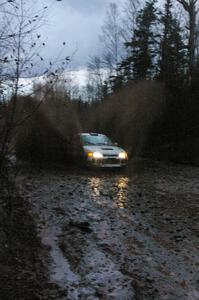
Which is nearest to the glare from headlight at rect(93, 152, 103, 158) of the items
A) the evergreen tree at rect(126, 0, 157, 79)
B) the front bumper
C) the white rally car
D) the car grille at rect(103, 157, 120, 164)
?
the white rally car

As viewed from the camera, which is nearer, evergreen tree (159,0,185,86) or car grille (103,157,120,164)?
car grille (103,157,120,164)

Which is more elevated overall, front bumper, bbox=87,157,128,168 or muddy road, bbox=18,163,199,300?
front bumper, bbox=87,157,128,168

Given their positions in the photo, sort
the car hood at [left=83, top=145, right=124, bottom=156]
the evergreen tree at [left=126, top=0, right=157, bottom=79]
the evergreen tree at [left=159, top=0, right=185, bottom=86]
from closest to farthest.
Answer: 1. the car hood at [left=83, top=145, right=124, bottom=156]
2. the evergreen tree at [left=159, top=0, right=185, bottom=86]
3. the evergreen tree at [left=126, top=0, right=157, bottom=79]

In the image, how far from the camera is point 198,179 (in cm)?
1656

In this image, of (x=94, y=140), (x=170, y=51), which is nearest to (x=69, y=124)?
(x=94, y=140)

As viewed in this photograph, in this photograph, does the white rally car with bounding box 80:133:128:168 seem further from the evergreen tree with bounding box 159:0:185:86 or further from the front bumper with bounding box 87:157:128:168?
the evergreen tree with bounding box 159:0:185:86

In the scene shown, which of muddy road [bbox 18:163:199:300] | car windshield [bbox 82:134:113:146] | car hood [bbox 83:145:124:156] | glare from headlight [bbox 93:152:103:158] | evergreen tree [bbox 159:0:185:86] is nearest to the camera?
muddy road [bbox 18:163:199:300]

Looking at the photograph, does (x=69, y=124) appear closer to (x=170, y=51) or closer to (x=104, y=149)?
(x=104, y=149)

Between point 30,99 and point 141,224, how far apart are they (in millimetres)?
3575

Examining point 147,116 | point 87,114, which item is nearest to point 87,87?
point 87,114

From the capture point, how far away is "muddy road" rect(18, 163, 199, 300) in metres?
6.14

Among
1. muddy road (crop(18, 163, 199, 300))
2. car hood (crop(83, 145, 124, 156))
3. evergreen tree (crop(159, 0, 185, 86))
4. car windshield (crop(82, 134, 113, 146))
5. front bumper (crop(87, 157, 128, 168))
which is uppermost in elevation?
evergreen tree (crop(159, 0, 185, 86))

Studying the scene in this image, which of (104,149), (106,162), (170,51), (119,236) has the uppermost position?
(170,51)

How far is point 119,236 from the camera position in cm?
835
